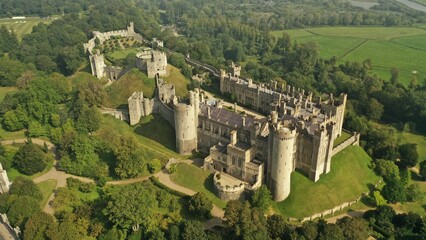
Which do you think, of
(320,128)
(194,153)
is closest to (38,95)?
(194,153)

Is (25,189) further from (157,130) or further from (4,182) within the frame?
(157,130)

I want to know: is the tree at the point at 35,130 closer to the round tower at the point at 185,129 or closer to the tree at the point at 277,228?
the round tower at the point at 185,129

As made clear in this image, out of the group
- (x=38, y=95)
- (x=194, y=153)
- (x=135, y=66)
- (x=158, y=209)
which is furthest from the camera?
(x=135, y=66)

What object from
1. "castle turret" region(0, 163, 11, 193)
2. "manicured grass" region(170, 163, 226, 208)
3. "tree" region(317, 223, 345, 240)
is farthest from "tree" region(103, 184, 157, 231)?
"tree" region(317, 223, 345, 240)

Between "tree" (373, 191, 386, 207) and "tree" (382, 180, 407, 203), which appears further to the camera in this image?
"tree" (382, 180, 407, 203)

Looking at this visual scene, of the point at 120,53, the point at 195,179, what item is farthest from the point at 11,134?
the point at 120,53

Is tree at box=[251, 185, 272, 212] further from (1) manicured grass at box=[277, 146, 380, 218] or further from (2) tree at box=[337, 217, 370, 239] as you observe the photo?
(2) tree at box=[337, 217, 370, 239]

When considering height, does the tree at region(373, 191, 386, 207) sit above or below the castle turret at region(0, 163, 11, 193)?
below

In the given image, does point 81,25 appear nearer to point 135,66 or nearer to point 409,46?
point 135,66
